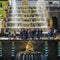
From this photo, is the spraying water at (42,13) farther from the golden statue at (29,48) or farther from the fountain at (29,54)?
the fountain at (29,54)

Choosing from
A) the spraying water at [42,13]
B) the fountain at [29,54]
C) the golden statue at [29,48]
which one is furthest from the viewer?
the spraying water at [42,13]

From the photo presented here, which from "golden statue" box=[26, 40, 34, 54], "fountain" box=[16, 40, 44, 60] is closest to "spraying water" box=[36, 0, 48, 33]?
"golden statue" box=[26, 40, 34, 54]

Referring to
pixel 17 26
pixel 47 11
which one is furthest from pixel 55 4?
pixel 17 26

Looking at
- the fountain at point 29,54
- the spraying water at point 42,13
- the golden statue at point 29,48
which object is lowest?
the fountain at point 29,54

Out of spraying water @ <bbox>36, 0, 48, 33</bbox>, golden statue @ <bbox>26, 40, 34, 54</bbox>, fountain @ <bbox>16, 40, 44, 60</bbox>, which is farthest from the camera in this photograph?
spraying water @ <bbox>36, 0, 48, 33</bbox>

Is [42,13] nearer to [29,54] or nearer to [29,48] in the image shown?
[29,48]

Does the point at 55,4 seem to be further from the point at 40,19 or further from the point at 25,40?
the point at 25,40

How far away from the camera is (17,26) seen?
4803cm

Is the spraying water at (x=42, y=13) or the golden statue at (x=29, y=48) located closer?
the golden statue at (x=29, y=48)

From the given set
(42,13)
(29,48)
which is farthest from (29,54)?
(42,13)

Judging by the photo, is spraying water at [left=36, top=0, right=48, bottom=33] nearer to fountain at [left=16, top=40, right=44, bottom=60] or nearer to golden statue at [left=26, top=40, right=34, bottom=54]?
golden statue at [left=26, top=40, right=34, bottom=54]

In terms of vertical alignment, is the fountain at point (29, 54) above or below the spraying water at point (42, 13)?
below

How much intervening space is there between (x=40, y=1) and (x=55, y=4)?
476 centimetres

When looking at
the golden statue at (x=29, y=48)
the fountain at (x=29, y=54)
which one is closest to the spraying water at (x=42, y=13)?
the golden statue at (x=29, y=48)
